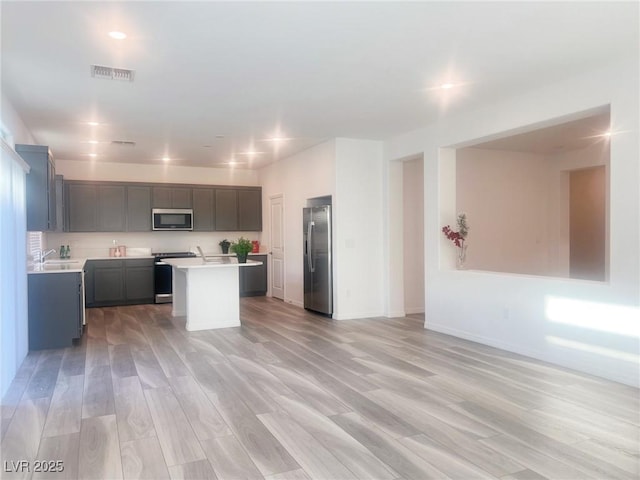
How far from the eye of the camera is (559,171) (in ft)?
24.9

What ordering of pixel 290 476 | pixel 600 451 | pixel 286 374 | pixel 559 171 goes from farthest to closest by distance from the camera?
pixel 559 171 → pixel 286 374 → pixel 600 451 → pixel 290 476

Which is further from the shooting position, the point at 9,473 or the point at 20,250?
the point at 20,250

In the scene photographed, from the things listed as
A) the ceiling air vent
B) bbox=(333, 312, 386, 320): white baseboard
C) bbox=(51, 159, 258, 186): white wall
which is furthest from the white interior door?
the ceiling air vent

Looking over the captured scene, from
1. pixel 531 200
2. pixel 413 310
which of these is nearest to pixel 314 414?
pixel 413 310

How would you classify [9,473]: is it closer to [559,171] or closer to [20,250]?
[20,250]

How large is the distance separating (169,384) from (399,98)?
3555 mm

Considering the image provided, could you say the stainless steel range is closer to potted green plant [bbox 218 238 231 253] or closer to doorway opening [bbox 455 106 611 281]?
potted green plant [bbox 218 238 231 253]

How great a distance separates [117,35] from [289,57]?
126 centimetres

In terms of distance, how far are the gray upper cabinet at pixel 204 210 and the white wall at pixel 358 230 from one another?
3.41 meters

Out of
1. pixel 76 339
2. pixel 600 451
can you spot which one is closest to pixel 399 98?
pixel 600 451

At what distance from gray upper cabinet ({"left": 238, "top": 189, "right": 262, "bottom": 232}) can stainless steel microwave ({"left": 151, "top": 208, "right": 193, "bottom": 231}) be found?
1.04 meters

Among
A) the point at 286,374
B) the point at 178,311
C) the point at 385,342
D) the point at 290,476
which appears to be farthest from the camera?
the point at 178,311

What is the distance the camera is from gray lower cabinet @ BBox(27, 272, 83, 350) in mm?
4961

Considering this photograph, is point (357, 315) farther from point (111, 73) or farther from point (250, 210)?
point (111, 73)
